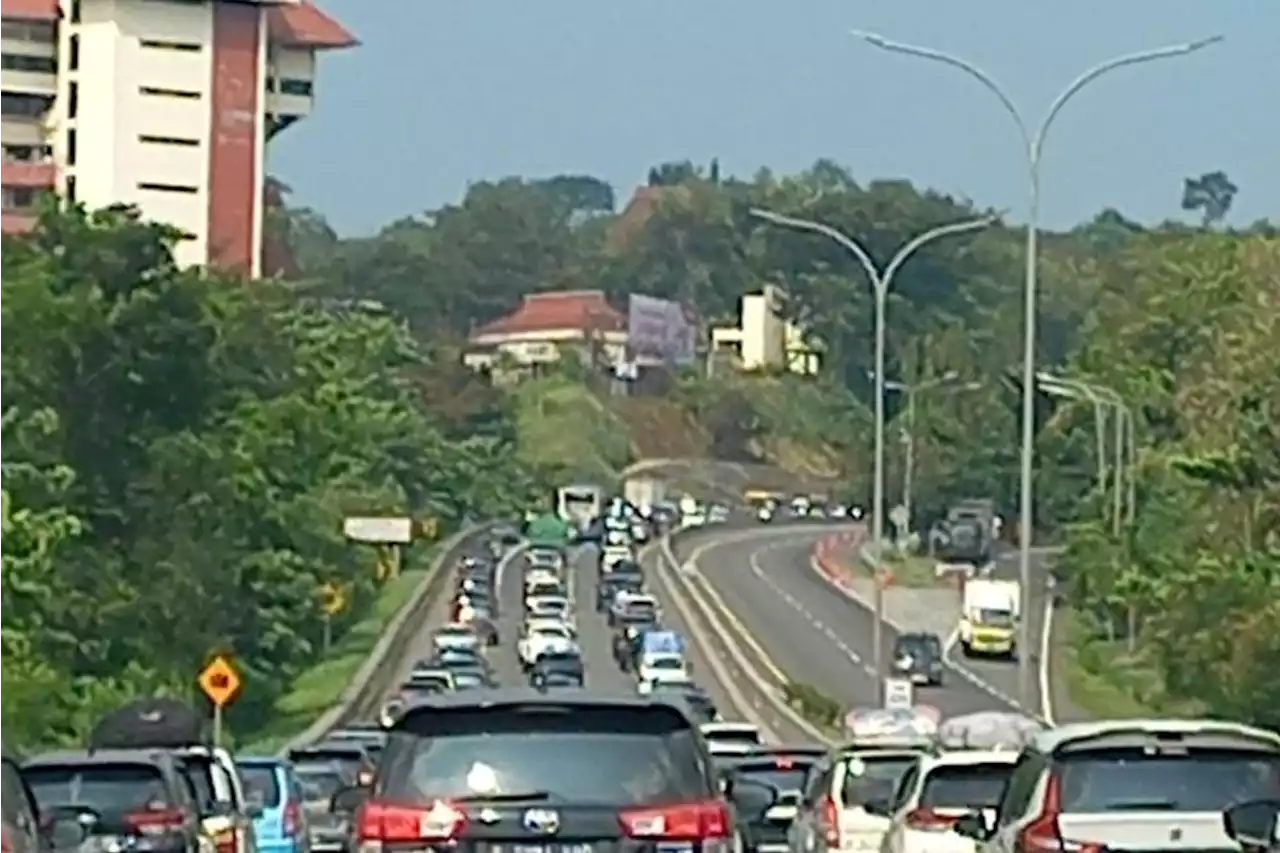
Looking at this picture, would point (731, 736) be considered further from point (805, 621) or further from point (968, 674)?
point (805, 621)

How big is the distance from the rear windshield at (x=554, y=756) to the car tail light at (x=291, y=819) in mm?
13140

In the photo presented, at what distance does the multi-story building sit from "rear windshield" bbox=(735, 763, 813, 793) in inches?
3476

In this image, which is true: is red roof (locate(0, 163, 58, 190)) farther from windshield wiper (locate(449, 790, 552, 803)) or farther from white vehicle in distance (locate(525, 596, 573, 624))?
windshield wiper (locate(449, 790, 552, 803))

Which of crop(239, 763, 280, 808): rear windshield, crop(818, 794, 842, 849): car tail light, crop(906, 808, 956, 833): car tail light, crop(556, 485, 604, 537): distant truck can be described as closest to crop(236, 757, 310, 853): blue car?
crop(239, 763, 280, 808): rear windshield

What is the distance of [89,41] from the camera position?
129m

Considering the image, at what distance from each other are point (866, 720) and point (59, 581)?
24.1m

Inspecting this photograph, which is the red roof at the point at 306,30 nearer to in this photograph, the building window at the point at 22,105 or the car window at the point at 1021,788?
the building window at the point at 22,105

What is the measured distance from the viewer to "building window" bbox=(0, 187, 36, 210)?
130 metres

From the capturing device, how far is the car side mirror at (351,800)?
60.9 ft

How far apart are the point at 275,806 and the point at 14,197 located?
102 m

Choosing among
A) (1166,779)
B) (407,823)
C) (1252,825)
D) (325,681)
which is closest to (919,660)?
(325,681)

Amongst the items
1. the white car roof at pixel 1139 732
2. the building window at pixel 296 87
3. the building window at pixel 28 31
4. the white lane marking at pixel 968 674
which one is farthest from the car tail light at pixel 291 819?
the building window at pixel 296 87

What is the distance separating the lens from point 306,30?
139125 millimetres

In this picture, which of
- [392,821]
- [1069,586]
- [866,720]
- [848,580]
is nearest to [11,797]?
[392,821]
